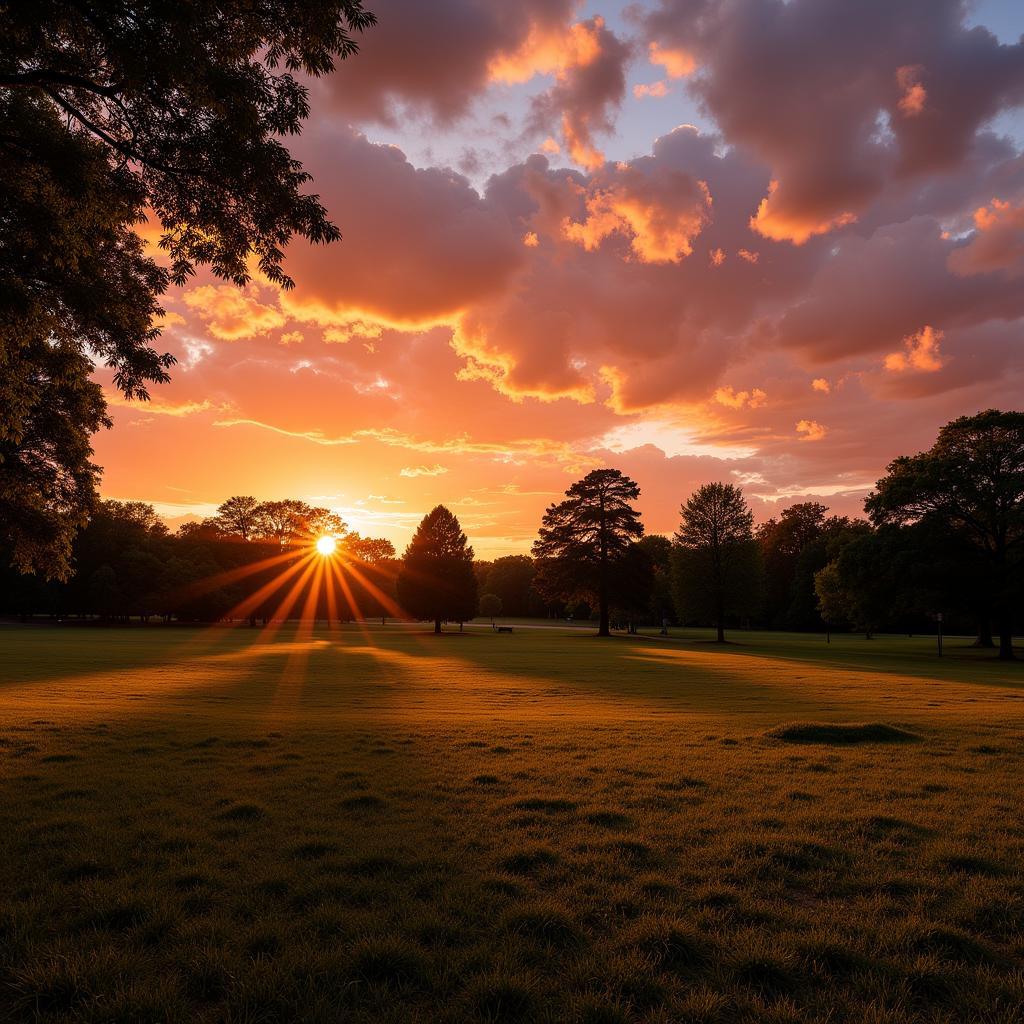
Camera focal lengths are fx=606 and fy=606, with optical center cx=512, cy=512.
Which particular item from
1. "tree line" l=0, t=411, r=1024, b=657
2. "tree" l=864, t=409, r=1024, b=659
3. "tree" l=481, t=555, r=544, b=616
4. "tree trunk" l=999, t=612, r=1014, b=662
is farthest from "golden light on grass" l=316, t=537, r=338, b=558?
"tree trunk" l=999, t=612, r=1014, b=662

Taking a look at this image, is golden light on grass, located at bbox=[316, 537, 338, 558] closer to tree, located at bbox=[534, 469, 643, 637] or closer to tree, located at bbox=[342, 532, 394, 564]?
tree, located at bbox=[342, 532, 394, 564]

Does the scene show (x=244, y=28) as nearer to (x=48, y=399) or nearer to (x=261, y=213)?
(x=261, y=213)

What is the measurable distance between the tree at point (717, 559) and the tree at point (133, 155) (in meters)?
59.8

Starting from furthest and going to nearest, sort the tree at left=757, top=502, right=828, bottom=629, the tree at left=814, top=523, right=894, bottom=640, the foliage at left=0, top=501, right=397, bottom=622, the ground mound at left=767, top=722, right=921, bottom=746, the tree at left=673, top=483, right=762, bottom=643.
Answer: the tree at left=757, top=502, right=828, bottom=629
the foliage at left=0, top=501, right=397, bottom=622
the tree at left=673, top=483, right=762, bottom=643
the tree at left=814, top=523, right=894, bottom=640
the ground mound at left=767, top=722, right=921, bottom=746

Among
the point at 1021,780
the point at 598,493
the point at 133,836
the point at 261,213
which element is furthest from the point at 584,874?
the point at 598,493

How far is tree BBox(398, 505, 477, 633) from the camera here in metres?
70.1

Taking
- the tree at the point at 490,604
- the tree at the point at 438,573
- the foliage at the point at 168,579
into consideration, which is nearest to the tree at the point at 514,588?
the tree at the point at 490,604

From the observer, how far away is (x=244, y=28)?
934 cm

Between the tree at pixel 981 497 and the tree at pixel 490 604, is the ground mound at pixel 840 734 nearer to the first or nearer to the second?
the tree at pixel 981 497

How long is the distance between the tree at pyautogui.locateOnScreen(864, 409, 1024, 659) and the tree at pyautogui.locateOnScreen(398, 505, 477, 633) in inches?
1645

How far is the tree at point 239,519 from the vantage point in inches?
4392

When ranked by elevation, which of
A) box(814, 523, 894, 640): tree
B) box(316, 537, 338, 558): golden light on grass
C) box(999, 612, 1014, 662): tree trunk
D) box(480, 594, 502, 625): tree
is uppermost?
box(316, 537, 338, 558): golden light on grass

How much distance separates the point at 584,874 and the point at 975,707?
1872cm

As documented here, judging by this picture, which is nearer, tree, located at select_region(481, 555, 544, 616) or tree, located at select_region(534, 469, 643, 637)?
tree, located at select_region(534, 469, 643, 637)
